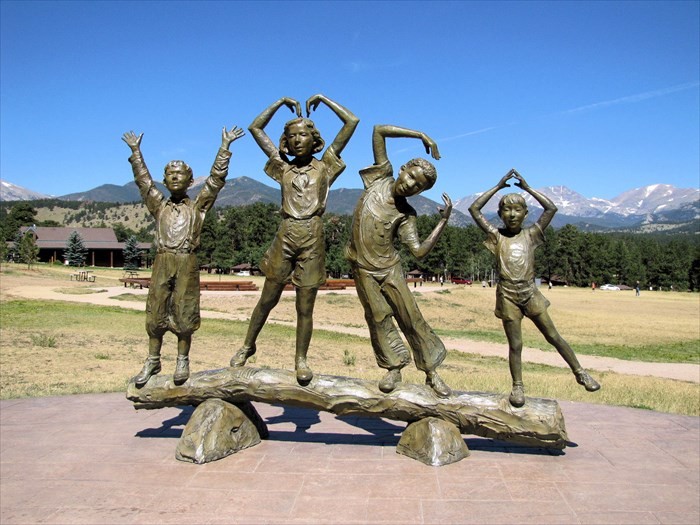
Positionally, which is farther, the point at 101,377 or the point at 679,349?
the point at 679,349

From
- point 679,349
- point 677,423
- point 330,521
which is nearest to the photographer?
point 330,521

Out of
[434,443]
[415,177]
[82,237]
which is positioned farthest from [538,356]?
[82,237]

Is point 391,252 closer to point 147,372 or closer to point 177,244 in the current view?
point 177,244

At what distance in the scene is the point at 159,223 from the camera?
23.2 ft

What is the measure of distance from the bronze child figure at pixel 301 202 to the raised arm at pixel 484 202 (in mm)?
1685

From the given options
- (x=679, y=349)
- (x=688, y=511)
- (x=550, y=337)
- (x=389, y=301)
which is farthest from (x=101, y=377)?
(x=679, y=349)

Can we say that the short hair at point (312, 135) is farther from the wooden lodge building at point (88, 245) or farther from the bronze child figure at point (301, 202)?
the wooden lodge building at point (88, 245)

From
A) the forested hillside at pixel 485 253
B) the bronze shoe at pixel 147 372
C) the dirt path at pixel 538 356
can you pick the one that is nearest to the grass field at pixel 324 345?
the dirt path at pixel 538 356

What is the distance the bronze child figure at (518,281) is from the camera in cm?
679

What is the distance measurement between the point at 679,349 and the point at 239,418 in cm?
2099

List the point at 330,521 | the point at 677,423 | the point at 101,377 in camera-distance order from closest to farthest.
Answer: the point at 330,521
the point at 677,423
the point at 101,377

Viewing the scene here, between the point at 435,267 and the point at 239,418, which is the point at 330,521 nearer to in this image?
the point at 239,418

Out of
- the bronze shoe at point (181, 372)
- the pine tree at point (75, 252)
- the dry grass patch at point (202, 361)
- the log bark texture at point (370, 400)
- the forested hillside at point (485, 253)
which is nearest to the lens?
the log bark texture at point (370, 400)

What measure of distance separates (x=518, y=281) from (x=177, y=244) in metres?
4.07
